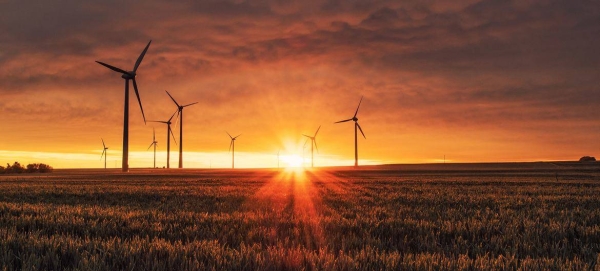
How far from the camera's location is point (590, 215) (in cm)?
1368

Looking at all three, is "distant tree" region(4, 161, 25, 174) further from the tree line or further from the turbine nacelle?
the turbine nacelle

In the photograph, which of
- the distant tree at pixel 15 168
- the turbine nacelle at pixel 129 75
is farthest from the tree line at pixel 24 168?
the turbine nacelle at pixel 129 75

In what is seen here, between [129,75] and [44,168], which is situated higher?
[129,75]

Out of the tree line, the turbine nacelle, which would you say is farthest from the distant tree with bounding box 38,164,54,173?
the turbine nacelle

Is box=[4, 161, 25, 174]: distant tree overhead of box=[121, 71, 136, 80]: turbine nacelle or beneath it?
beneath

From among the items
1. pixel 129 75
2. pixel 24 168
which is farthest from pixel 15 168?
pixel 129 75

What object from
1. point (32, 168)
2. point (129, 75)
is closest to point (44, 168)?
point (32, 168)

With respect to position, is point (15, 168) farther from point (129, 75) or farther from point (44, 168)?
point (129, 75)

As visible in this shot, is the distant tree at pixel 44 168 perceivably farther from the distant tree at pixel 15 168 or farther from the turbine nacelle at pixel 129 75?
the turbine nacelle at pixel 129 75

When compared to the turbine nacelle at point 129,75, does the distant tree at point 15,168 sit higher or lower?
lower

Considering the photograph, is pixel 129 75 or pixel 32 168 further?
pixel 32 168

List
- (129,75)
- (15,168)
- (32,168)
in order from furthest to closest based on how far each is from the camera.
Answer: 1. (32,168)
2. (15,168)
3. (129,75)

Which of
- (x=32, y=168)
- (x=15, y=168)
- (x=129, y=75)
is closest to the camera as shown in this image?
(x=129, y=75)

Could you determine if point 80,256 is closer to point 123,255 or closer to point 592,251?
point 123,255
